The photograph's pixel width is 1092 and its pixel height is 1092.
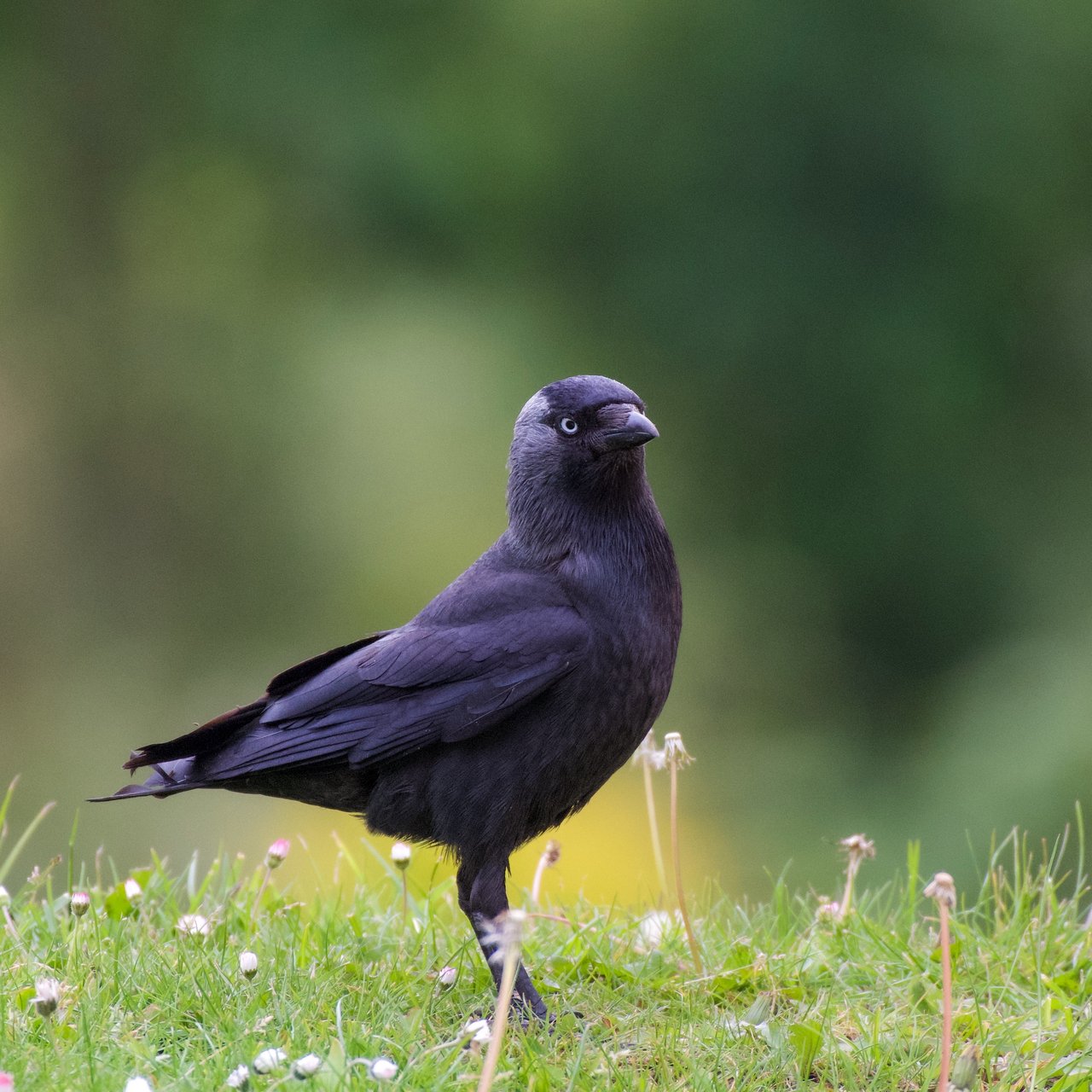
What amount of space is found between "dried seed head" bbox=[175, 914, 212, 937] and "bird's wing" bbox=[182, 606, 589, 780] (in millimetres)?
335

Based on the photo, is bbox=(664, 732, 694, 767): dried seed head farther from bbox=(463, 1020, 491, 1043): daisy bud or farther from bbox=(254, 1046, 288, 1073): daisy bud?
bbox=(254, 1046, 288, 1073): daisy bud

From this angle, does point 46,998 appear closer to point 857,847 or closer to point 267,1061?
point 267,1061

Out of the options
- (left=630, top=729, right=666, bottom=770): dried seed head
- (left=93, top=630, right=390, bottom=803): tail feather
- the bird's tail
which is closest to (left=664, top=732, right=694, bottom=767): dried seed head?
(left=630, top=729, right=666, bottom=770): dried seed head

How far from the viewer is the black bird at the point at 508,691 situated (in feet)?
10.1

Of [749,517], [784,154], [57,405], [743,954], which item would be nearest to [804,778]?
[749,517]

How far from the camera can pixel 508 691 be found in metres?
3.07

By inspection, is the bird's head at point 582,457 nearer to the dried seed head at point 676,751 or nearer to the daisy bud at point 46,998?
the dried seed head at point 676,751

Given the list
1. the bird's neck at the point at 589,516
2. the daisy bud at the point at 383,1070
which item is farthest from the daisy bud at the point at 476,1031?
the bird's neck at the point at 589,516

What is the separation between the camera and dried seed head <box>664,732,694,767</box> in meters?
3.21

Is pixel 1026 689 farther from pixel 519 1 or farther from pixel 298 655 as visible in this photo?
pixel 519 1

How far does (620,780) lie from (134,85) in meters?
5.26

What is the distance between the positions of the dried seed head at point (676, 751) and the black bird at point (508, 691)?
0.08 metres

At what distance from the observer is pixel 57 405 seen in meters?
8.76

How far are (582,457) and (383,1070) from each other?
1.53 metres
